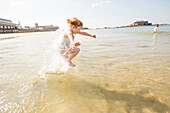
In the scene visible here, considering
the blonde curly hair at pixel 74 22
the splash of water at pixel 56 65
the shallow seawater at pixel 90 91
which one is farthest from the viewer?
the splash of water at pixel 56 65

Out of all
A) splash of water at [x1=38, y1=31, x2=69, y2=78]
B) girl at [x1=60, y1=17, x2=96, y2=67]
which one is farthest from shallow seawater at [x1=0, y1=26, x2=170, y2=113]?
girl at [x1=60, y1=17, x2=96, y2=67]

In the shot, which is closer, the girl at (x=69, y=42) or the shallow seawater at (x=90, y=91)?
the shallow seawater at (x=90, y=91)

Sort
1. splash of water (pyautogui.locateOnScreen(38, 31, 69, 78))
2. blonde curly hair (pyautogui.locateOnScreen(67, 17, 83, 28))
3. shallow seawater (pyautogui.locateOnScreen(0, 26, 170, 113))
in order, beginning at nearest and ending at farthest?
shallow seawater (pyautogui.locateOnScreen(0, 26, 170, 113)), blonde curly hair (pyautogui.locateOnScreen(67, 17, 83, 28)), splash of water (pyautogui.locateOnScreen(38, 31, 69, 78))

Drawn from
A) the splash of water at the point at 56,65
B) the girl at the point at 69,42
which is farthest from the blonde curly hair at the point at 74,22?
the splash of water at the point at 56,65

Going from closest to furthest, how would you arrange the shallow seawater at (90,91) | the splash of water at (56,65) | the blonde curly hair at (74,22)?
the shallow seawater at (90,91)
the blonde curly hair at (74,22)
the splash of water at (56,65)

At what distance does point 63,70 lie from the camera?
3.67 m

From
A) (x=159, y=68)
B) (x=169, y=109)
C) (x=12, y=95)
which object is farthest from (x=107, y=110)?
(x=159, y=68)

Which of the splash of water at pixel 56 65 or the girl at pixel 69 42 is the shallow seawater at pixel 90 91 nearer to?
the splash of water at pixel 56 65

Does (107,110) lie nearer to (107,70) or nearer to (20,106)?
(20,106)

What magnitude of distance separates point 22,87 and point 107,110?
1.90 meters

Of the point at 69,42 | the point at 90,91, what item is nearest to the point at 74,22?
the point at 69,42

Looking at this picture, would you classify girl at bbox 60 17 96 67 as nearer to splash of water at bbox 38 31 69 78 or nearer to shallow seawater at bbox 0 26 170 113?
splash of water at bbox 38 31 69 78

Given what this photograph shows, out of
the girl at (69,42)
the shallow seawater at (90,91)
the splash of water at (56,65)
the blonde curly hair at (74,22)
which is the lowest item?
the shallow seawater at (90,91)

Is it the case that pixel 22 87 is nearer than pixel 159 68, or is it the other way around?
pixel 22 87
